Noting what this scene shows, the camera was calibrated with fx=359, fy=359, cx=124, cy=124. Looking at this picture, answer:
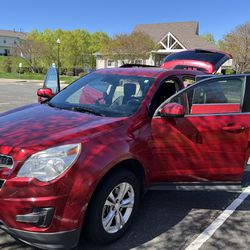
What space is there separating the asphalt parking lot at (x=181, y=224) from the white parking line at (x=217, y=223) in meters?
0.03

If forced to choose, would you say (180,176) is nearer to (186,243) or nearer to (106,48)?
(186,243)

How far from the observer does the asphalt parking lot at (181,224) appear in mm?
3506

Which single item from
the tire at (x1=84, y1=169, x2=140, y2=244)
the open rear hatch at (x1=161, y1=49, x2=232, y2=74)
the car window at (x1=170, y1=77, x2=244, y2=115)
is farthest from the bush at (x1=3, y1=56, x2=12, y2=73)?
the tire at (x1=84, y1=169, x2=140, y2=244)

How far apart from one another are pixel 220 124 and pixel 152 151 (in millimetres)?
861

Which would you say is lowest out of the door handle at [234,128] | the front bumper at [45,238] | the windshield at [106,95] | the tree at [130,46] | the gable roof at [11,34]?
the front bumper at [45,238]

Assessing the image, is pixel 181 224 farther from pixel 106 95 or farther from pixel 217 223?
pixel 106 95

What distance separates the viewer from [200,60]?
7.93 meters

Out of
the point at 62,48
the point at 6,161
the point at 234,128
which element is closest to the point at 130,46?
the point at 62,48

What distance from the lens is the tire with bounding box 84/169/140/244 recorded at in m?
3.16

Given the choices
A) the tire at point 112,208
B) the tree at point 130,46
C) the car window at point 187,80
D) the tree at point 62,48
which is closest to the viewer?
the tire at point 112,208

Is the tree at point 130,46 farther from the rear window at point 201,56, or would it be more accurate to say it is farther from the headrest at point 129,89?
the headrest at point 129,89

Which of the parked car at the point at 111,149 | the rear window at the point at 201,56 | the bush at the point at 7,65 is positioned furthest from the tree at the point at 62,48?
the parked car at the point at 111,149

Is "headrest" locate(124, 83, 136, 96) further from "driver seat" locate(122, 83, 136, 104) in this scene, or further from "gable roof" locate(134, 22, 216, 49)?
"gable roof" locate(134, 22, 216, 49)

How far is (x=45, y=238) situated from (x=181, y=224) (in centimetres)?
171
